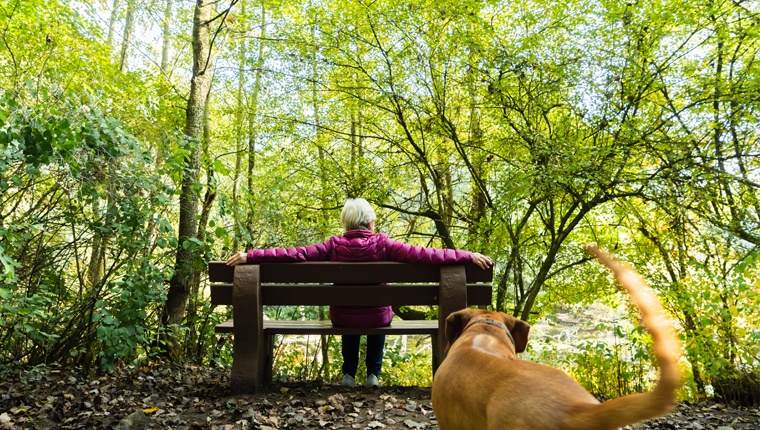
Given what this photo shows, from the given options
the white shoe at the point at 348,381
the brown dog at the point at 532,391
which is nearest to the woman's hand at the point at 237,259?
the white shoe at the point at 348,381

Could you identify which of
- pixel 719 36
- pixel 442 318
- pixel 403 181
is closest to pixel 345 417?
pixel 442 318

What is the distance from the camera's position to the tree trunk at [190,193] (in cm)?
525

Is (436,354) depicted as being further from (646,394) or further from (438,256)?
(646,394)

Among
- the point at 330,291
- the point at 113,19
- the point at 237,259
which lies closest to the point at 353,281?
the point at 330,291

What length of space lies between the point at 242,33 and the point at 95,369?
677cm

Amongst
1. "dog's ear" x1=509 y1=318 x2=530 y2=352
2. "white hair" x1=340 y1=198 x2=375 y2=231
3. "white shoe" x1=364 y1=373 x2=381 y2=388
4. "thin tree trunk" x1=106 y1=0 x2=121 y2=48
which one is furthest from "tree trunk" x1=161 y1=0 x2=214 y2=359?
"thin tree trunk" x1=106 y1=0 x2=121 y2=48

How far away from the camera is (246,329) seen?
3.74m

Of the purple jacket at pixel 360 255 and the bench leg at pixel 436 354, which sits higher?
the purple jacket at pixel 360 255

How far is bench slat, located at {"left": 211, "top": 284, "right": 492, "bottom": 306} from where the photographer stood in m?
3.70

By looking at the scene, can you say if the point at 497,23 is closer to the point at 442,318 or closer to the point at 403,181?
the point at 403,181

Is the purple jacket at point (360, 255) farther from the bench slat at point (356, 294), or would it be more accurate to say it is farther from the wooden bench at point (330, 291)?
the bench slat at point (356, 294)

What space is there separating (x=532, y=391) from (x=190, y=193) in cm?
442

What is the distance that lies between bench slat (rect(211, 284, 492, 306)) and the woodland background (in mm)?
1367

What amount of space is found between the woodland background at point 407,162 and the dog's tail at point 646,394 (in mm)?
3619
